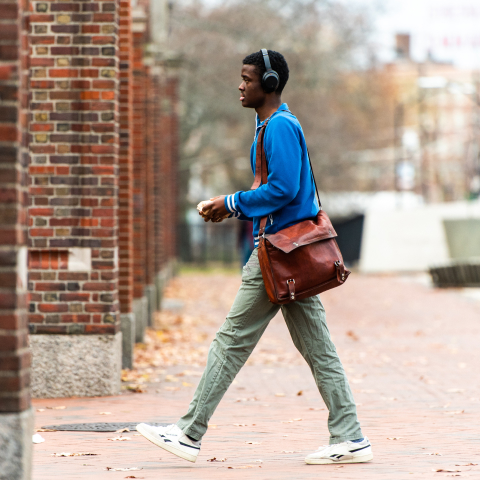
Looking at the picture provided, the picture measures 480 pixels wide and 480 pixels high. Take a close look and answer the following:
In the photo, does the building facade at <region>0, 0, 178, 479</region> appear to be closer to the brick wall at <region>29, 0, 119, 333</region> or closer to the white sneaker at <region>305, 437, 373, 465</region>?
the brick wall at <region>29, 0, 119, 333</region>

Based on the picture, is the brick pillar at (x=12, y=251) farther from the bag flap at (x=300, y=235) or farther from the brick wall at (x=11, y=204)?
the bag flap at (x=300, y=235)

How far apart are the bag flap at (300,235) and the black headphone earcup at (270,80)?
0.72m

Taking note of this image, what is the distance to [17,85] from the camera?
3.58m

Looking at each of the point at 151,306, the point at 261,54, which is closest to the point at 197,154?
the point at 151,306

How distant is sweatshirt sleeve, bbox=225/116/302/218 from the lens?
473 cm

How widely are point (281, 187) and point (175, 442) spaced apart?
141 centimetres

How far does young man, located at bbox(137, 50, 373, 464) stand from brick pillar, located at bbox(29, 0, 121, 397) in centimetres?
272

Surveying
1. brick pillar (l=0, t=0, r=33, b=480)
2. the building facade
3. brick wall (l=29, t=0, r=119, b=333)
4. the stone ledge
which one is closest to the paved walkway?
the stone ledge

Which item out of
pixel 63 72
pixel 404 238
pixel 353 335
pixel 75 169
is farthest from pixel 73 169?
pixel 404 238

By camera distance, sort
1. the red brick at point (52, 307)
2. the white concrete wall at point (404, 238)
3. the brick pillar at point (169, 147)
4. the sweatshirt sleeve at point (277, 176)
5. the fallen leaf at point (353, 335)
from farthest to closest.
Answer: the white concrete wall at point (404, 238), the brick pillar at point (169, 147), the fallen leaf at point (353, 335), the red brick at point (52, 307), the sweatshirt sleeve at point (277, 176)

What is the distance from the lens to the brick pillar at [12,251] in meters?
3.57

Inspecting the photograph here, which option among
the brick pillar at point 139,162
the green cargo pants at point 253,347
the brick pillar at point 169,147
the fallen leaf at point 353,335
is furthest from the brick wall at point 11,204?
the brick pillar at point 169,147

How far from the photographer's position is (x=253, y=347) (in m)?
4.95

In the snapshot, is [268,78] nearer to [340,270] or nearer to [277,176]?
[277,176]
